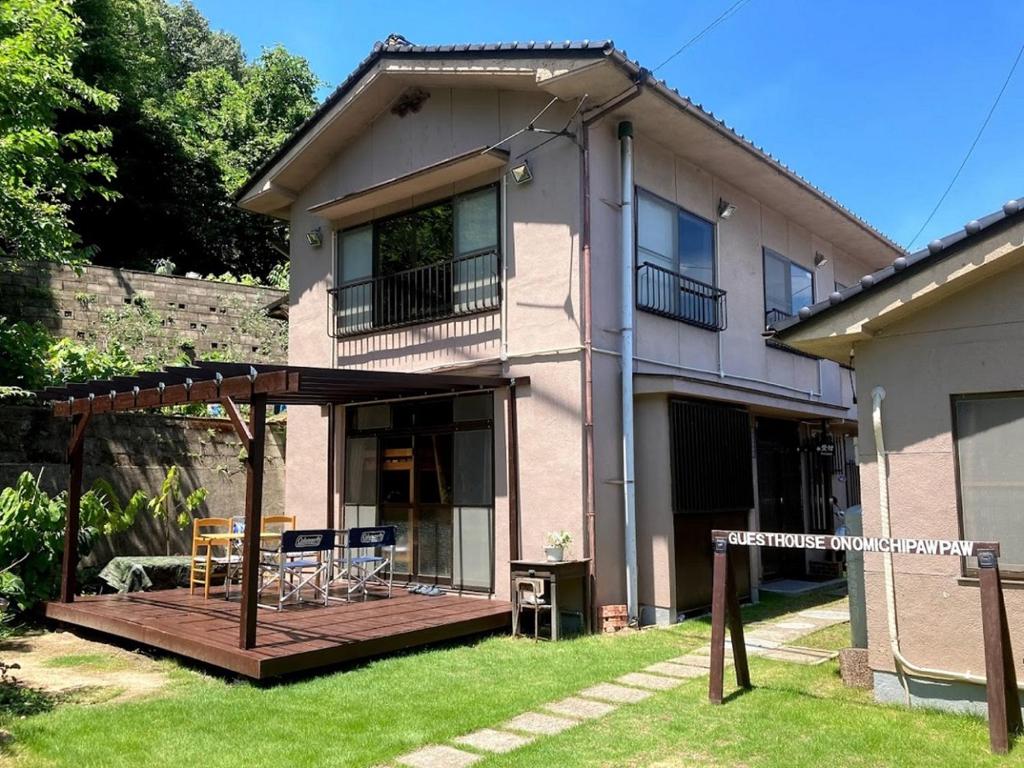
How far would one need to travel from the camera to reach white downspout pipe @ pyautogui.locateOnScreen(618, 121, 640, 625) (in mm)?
8945

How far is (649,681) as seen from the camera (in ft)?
21.5

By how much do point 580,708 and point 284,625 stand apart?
3.40 meters

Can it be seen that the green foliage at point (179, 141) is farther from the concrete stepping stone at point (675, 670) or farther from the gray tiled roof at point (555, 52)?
the concrete stepping stone at point (675, 670)

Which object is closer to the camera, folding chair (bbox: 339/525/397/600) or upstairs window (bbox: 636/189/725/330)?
folding chair (bbox: 339/525/397/600)

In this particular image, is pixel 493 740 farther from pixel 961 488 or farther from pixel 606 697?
pixel 961 488

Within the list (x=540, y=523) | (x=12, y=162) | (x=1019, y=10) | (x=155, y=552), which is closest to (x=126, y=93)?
→ (x=12, y=162)

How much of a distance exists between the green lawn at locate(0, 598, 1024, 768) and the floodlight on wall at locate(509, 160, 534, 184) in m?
5.49

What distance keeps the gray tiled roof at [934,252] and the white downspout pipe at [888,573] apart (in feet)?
2.47

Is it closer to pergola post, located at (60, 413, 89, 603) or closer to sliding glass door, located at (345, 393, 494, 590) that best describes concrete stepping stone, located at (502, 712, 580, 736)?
sliding glass door, located at (345, 393, 494, 590)

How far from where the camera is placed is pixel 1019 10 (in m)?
8.93

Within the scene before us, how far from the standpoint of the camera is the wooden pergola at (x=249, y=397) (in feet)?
22.3

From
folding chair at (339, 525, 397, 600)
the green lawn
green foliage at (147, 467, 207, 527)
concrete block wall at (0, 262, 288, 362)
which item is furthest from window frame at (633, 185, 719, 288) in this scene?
concrete block wall at (0, 262, 288, 362)

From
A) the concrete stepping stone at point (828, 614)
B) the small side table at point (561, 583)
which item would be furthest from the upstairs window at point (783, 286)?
the small side table at point (561, 583)

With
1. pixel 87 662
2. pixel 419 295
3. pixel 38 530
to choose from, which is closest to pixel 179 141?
pixel 419 295
